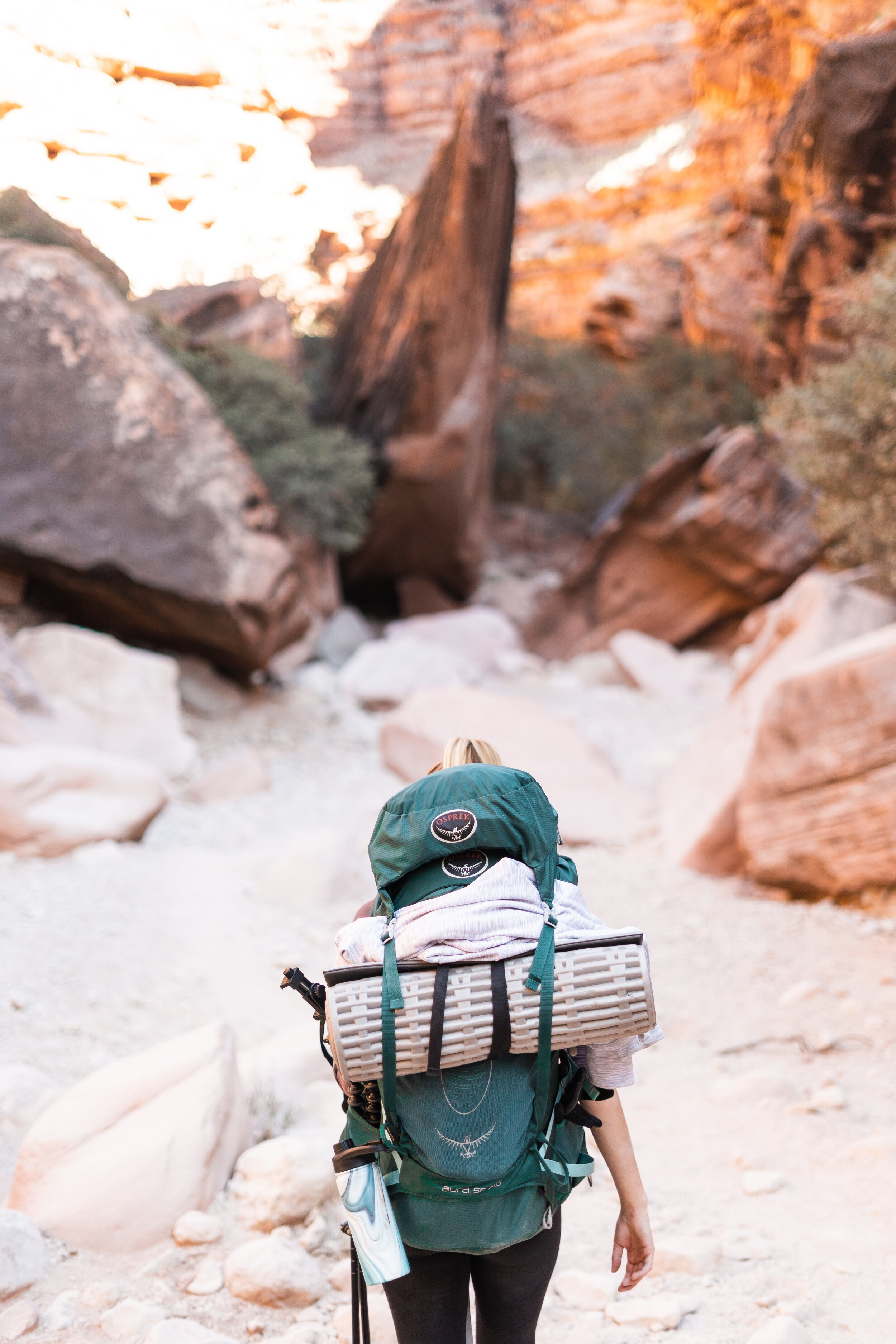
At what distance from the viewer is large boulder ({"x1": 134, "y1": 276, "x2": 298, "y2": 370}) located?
10.2 meters

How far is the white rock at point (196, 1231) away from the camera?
2.36 m

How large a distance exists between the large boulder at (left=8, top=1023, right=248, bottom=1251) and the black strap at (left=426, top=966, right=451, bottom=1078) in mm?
1614

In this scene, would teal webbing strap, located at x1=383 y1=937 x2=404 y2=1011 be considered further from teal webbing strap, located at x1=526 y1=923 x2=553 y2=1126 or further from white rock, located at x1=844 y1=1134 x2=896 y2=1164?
white rock, located at x1=844 y1=1134 x2=896 y2=1164

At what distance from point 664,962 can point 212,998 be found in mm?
2283

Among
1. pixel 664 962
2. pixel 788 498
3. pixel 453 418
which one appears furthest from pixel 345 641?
pixel 664 962

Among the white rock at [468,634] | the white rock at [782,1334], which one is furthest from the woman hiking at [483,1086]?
the white rock at [468,634]

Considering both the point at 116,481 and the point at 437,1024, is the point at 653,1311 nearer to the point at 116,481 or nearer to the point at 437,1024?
the point at 437,1024

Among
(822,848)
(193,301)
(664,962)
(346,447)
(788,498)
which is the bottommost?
(664,962)

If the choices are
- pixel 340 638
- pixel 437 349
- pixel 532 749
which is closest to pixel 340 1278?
pixel 532 749

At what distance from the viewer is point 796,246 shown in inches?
435

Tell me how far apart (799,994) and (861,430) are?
447 cm

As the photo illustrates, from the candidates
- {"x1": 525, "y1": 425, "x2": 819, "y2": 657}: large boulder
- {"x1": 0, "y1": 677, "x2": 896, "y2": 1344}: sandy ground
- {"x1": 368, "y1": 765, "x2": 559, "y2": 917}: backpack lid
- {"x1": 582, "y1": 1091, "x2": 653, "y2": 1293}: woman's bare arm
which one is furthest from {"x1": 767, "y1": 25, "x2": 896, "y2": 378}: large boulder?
{"x1": 582, "y1": 1091, "x2": 653, "y2": 1293}: woman's bare arm

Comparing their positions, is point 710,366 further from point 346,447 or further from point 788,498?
point 346,447

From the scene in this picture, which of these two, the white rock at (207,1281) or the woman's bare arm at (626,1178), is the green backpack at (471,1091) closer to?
the woman's bare arm at (626,1178)
